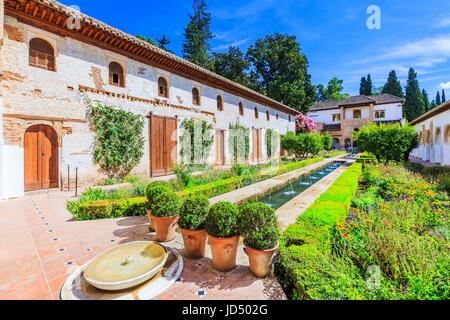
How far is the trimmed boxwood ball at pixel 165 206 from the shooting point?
11.8ft

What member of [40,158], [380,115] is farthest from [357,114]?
[40,158]

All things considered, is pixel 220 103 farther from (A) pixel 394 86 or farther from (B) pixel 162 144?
(A) pixel 394 86

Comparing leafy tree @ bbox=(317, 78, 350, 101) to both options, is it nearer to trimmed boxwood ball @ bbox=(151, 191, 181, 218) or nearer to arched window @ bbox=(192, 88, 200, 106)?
arched window @ bbox=(192, 88, 200, 106)

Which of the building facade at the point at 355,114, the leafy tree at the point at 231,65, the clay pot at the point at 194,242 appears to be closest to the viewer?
the clay pot at the point at 194,242

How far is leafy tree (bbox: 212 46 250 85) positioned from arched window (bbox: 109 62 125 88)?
75.0ft

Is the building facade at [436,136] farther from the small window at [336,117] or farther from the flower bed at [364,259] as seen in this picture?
the small window at [336,117]

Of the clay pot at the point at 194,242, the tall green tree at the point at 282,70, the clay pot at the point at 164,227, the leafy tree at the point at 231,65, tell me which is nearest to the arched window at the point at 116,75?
the clay pot at the point at 164,227

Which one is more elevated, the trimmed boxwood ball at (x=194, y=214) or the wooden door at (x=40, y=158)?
the wooden door at (x=40, y=158)

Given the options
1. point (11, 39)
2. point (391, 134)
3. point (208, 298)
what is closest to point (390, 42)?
point (208, 298)

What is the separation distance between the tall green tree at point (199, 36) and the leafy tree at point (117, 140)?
22.0 m

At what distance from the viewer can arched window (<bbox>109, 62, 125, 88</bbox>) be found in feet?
29.4

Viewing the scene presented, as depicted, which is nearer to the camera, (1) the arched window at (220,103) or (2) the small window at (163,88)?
(2) the small window at (163,88)

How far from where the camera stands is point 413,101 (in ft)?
127

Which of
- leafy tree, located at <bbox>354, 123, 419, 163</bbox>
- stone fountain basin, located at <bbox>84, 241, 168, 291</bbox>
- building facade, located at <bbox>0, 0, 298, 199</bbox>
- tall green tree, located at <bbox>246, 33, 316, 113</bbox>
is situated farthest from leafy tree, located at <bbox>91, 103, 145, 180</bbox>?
tall green tree, located at <bbox>246, 33, 316, 113</bbox>
